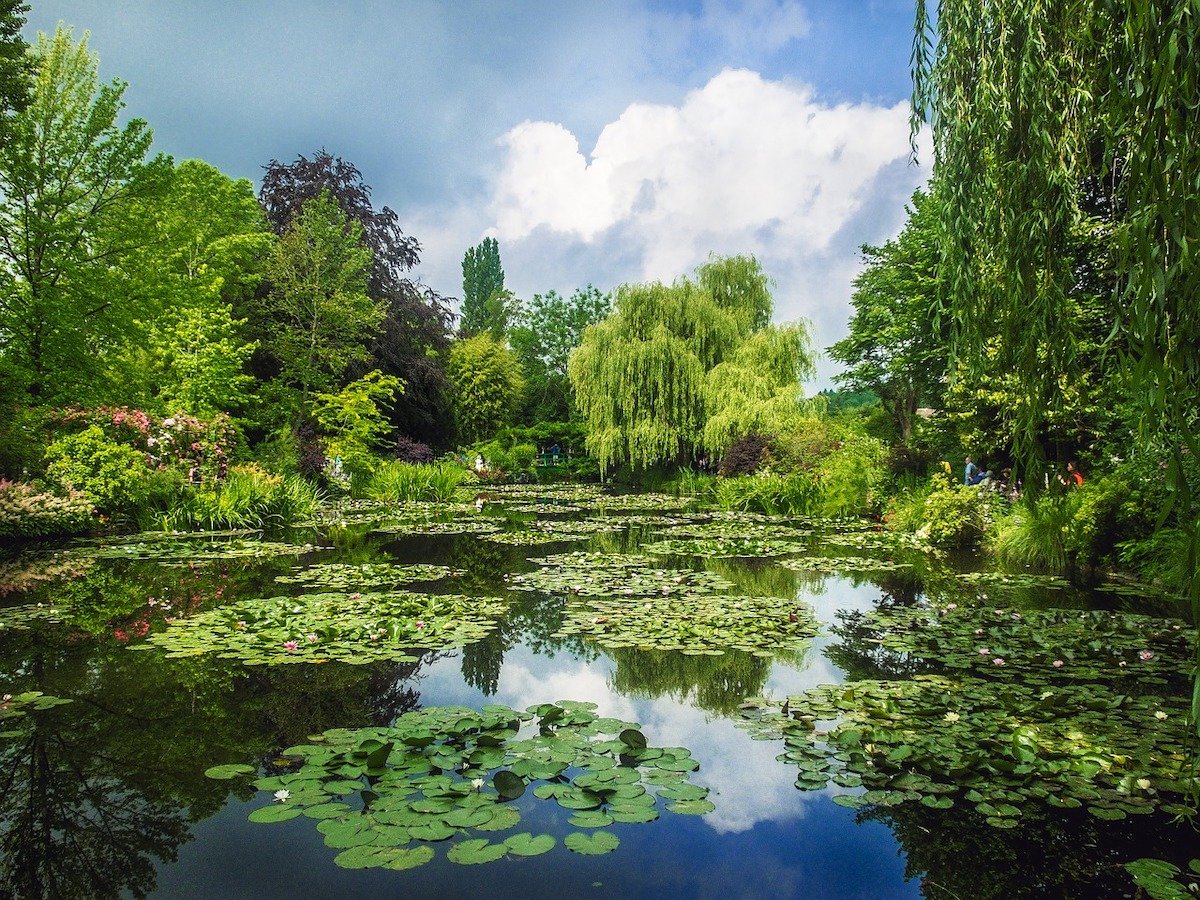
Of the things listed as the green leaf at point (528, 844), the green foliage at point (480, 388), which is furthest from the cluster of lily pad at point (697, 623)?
the green foliage at point (480, 388)

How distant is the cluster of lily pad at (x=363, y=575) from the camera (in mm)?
6945

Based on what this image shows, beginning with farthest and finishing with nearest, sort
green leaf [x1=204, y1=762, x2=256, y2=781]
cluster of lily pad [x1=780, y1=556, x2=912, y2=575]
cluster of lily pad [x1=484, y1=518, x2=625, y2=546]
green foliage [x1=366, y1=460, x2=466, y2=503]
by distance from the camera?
green foliage [x1=366, y1=460, x2=466, y2=503] → cluster of lily pad [x1=484, y1=518, x2=625, y2=546] → cluster of lily pad [x1=780, y1=556, x2=912, y2=575] → green leaf [x1=204, y1=762, x2=256, y2=781]

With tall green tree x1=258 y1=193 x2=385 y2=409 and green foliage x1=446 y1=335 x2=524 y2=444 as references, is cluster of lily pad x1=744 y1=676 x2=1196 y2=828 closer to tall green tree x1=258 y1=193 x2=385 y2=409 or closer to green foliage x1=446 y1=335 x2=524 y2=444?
tall green tree x1=258 y1=193 x2=385 y2=409

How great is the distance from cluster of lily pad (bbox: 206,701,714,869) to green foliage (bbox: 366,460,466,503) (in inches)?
530

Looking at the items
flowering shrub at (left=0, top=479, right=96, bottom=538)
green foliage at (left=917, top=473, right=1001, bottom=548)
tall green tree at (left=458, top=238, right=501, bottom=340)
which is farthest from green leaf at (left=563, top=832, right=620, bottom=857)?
tall green tree at (left=458, top=238, right=501, bottom=340)

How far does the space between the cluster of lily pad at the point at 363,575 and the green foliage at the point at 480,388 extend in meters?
21.3

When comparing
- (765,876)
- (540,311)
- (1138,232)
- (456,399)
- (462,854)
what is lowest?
(765,876)

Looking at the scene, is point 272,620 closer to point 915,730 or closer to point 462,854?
point 462,854

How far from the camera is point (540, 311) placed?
42.8 m

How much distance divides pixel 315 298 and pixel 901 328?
1523 cm

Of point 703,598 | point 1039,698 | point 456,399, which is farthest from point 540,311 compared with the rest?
point 1039,698

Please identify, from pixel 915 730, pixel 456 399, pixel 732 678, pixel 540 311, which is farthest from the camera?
pixel 540 311

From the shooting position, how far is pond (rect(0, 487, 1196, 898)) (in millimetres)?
2379

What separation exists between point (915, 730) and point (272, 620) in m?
4.61
